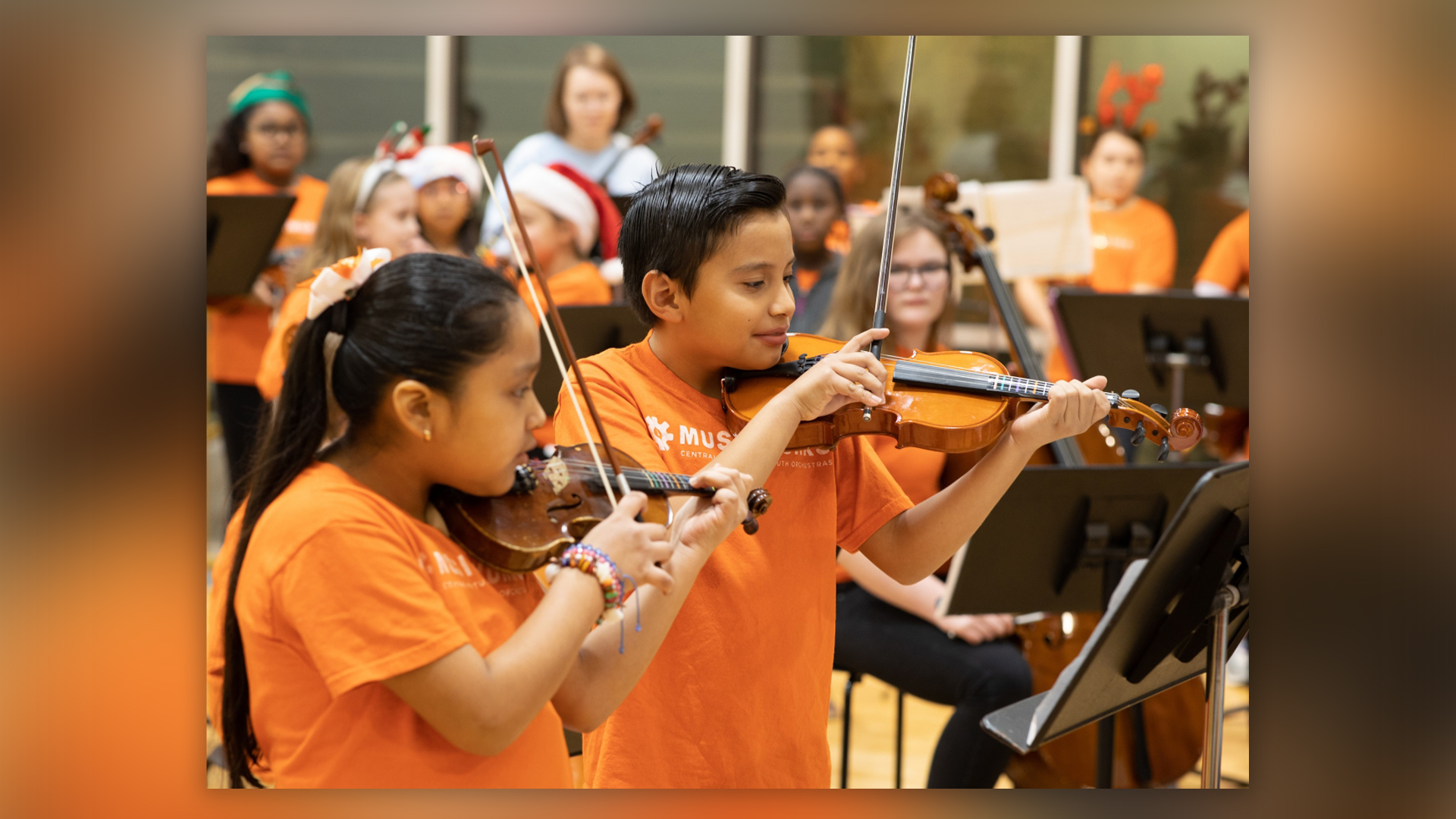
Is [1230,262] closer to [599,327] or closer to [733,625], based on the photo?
[599,327]

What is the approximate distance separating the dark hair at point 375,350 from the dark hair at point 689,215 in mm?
317

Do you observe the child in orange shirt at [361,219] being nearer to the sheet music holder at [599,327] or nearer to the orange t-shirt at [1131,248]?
the sheet music holder at [599,327]

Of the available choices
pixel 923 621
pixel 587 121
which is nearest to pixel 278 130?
pixel 587 121

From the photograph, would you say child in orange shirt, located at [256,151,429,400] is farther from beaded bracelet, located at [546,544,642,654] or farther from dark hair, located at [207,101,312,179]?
beaded bracelet, located at [546,544,642,654]

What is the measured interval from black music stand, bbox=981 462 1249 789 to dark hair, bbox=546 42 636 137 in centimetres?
276

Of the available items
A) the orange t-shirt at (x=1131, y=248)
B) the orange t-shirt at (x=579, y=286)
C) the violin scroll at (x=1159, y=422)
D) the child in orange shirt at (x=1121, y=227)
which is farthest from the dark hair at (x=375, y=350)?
the orange t-shirt at (x=1131, y=248)

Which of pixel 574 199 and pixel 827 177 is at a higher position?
pixel 827 177

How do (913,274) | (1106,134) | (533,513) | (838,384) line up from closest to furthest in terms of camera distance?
1. (533,513)
2. (838,384)
3. (913,274)
4. (1106,134)

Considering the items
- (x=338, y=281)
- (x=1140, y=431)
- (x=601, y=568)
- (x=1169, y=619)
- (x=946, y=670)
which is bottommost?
(x=946, y=670)

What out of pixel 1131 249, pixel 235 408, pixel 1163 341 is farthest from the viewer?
pixel 1131 249

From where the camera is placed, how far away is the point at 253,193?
127 inches

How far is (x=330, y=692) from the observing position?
114 centimetres

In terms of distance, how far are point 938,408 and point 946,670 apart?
1073 mm

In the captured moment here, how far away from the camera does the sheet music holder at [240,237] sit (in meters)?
2.28
